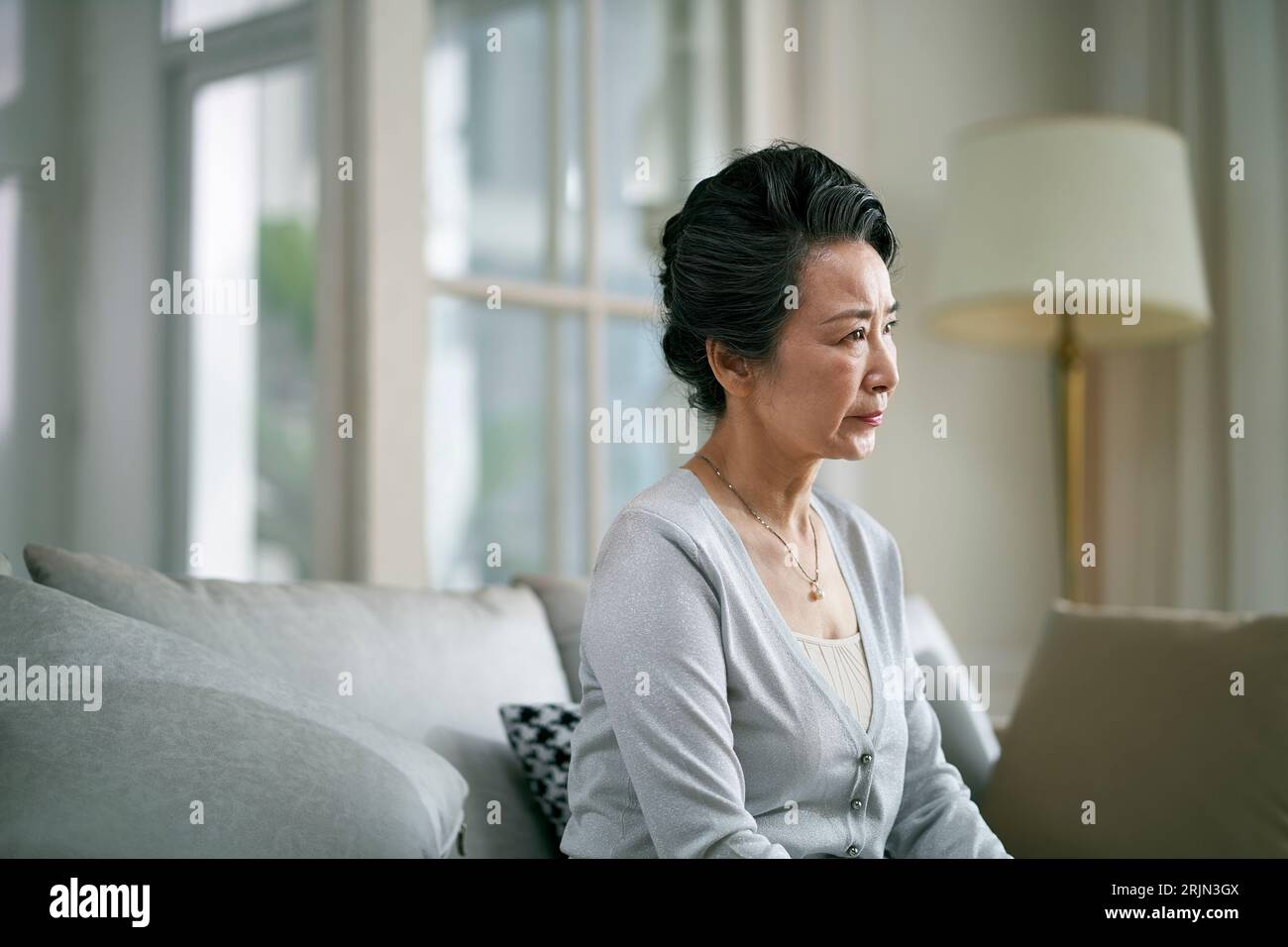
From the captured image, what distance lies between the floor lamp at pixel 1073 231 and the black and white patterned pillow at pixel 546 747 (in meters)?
1.60

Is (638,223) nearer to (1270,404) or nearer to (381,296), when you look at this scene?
(381,296)

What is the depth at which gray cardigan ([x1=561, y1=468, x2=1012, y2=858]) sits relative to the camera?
1.06m

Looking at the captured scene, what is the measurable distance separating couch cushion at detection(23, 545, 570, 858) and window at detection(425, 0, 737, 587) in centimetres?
73

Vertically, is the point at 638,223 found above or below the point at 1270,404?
above

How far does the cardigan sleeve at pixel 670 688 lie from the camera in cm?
105

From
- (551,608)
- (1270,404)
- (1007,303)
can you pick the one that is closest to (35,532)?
(551,608)

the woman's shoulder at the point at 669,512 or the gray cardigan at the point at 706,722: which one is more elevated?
the woman's shoulder at the point at 669,512

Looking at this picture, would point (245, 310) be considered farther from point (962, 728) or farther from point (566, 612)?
point (962, 728)

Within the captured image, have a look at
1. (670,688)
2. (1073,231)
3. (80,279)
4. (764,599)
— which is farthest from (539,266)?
(670,688)

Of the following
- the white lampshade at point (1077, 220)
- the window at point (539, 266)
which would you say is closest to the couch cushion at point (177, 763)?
the window at point (539, 266)

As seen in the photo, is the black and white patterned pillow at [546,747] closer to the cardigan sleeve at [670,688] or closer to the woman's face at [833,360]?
the cardigan sleeve at [670,688]

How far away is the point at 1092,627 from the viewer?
5.72 feet

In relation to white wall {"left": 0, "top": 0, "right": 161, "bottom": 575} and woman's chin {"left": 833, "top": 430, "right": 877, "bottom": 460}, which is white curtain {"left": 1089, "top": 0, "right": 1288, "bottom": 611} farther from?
white wall {"left": 0, "top": 0, "right": 161, "bottom": 575}
